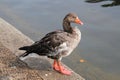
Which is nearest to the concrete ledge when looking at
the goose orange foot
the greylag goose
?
the goose orange foot

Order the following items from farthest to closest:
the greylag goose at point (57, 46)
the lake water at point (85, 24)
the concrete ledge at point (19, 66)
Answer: the lake water at point (85, 24) < the greylag goose at point (57, 46) < the concrete ledge at point (19, 66)

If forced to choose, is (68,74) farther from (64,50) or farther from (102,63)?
(102,63)

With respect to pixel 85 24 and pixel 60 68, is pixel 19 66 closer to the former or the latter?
pixel 60 68

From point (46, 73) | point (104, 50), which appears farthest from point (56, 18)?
point (46, 73)

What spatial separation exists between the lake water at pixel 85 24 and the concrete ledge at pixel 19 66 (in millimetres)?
1460

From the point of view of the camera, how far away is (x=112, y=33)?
7.77 m

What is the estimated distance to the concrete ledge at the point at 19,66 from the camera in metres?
4.88

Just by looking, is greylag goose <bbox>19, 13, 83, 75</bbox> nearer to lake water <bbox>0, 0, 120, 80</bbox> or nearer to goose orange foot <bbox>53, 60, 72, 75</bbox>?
goose orange foot <bbox>53, 60, 72, 75</bbox>

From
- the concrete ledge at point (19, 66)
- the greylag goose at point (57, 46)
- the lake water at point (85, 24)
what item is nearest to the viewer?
the concrete ledge at point (19, 66)

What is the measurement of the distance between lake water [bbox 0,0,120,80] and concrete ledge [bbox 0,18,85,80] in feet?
4.79

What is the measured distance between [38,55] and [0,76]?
989 millimetres

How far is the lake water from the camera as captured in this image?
681cm

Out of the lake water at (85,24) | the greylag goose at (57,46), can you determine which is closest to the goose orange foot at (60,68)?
the greylag goose at (57,46)

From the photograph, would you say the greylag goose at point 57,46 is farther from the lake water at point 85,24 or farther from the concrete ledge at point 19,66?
the lake water at point 85,24
